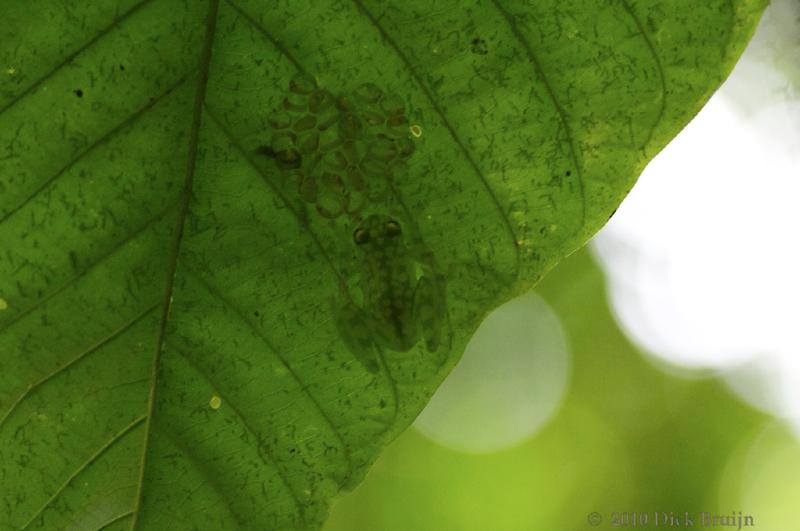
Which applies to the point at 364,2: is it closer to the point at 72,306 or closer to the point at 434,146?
the point at 434,146

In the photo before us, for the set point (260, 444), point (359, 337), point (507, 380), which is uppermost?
point (507, 380)

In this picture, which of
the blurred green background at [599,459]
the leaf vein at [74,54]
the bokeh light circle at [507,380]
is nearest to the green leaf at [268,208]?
the leaf vein at [74,54]

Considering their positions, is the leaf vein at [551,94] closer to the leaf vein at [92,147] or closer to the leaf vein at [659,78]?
the leaf vein at [659,78]

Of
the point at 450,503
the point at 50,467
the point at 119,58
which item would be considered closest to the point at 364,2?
the point at 119,58

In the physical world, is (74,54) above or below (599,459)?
below

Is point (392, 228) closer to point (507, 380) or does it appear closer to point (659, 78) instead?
point (659, 78)

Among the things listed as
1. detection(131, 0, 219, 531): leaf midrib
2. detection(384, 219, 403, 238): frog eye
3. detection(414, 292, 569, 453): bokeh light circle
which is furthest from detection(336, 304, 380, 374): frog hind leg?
detection(414, 292, 569, 453): bokeh light circle

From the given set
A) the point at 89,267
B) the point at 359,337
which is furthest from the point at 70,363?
the point at 359,337

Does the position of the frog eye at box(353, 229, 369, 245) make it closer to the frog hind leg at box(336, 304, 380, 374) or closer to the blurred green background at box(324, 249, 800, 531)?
the frog hind leg at box(336, 304, 380, 374)
